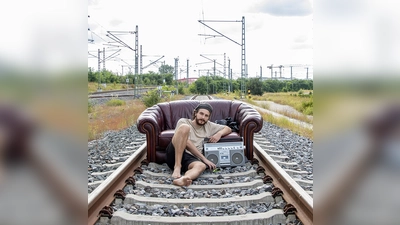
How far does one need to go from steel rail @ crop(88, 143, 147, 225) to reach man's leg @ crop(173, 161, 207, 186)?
56 centimetres

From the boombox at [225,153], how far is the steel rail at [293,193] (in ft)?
1.09

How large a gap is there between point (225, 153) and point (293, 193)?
1.65 meters

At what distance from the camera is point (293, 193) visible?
11.5 ft

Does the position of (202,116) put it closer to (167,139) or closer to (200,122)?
(200,122)

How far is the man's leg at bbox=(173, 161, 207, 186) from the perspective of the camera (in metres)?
4.14

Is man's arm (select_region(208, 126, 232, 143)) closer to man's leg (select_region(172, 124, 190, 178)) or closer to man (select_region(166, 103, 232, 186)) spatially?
man (select_region(166, 103, 232, 186))

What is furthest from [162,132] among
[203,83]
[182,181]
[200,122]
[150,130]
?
[203,83]
